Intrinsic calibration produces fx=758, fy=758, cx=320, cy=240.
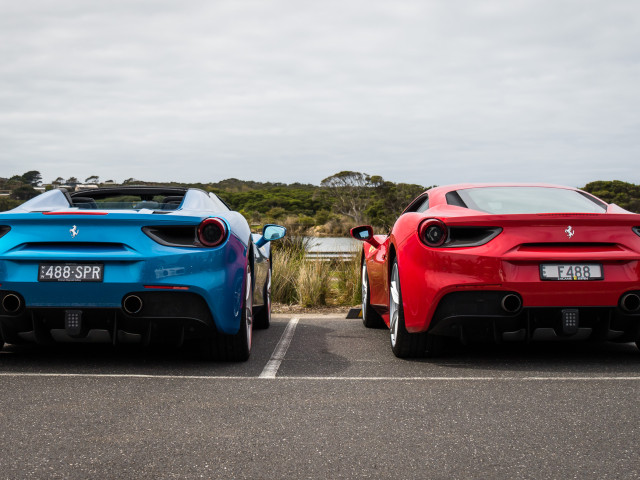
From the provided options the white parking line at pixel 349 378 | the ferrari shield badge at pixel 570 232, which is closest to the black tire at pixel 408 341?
the white parking line at pixel 349 378

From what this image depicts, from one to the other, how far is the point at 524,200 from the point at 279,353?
7.35 feet

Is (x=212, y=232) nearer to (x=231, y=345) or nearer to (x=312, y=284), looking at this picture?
(x=231, y=345)

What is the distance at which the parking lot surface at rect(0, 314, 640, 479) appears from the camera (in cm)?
314

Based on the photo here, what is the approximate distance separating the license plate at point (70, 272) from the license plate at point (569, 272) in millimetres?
2892

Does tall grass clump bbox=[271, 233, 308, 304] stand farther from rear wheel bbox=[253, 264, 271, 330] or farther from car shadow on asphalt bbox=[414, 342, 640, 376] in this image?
car shadow on asphalt bbox=[414, 342, 640, 376]

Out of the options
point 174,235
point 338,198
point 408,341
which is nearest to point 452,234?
point 408,341

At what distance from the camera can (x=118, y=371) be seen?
16.7 ft

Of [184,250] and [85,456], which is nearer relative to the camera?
[85,456]

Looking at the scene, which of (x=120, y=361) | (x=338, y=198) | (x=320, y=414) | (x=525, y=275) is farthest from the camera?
(x=338, y=198)

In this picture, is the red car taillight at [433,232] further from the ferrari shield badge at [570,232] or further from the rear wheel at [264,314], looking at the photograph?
the rear wheel at [264,314]

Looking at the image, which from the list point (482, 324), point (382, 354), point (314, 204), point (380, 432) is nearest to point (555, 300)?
point (482, 324)

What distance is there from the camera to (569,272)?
5.00 m

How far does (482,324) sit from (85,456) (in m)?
2.84

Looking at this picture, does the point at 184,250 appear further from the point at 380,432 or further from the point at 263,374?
the point at 380,432
